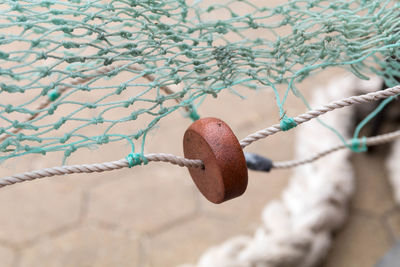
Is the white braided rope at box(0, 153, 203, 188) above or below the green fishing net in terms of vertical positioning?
below

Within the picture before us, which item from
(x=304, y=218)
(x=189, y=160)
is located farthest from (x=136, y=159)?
(x=304, y=218)

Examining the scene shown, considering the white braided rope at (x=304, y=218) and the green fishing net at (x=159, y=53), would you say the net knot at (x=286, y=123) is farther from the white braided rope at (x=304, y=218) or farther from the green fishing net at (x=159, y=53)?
the white braided rope at (x=304, y=218)

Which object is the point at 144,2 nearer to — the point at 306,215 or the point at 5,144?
the point at 5,144

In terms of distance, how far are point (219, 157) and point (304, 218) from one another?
0.50 meters

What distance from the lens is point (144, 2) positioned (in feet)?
1.35

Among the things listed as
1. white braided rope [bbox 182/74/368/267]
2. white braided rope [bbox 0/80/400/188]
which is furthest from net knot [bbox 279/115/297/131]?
white braided rope [bbox 182/74/368/267]

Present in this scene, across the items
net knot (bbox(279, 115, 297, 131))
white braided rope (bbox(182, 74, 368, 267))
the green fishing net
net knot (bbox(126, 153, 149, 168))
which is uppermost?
the green fishing net

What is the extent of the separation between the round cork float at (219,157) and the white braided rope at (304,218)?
0.41 metres

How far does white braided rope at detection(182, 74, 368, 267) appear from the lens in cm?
73

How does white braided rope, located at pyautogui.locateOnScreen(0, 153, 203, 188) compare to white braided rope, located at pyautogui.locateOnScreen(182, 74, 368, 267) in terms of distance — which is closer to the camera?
white braided rope, located at pyautogui.locateOnScreen(0, 153, 203, 188)

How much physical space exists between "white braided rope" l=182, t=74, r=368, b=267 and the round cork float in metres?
0.41

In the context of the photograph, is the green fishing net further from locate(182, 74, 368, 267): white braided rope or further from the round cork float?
locate(182, 74, 368, 267): white braided rope

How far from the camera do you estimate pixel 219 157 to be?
1.11 ft

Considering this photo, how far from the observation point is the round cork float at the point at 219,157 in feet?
1.11
